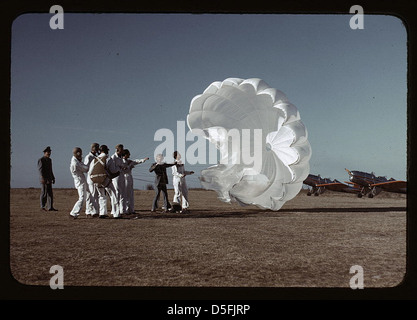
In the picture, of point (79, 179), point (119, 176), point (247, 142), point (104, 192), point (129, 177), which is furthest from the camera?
point (247, 142)

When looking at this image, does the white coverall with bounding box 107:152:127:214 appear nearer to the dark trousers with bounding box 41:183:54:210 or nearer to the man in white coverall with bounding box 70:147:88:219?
the man in white coverall with bounding box 70:147:88:219

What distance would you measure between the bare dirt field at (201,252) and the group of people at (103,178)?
731 mm

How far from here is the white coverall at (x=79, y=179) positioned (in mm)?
8453

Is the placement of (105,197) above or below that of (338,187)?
above

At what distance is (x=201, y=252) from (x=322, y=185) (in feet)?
86.1

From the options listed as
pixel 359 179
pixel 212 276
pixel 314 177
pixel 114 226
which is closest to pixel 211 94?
pixel 114 226

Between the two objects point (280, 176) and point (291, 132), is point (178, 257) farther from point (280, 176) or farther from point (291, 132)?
point (280, 176)

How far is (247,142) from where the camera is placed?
14.5 m

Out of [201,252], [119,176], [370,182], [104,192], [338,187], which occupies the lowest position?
[338,187]

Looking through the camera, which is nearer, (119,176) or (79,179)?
(79,179)

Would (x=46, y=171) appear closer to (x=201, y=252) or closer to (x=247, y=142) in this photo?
(x=201, y=252)

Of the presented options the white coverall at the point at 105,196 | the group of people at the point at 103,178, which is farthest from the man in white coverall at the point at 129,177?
the white coverall at the point at 105,196

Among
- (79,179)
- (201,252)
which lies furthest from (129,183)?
(201,252)

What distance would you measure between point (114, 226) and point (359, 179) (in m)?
22.2
